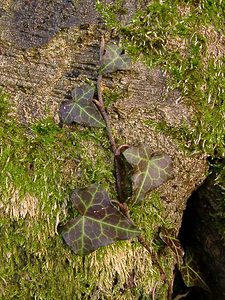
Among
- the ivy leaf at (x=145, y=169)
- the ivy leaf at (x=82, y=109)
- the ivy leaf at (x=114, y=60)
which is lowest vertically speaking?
the ivy leaf at (x=145, y=169)

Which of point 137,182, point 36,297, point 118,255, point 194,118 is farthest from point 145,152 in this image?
point 36,297

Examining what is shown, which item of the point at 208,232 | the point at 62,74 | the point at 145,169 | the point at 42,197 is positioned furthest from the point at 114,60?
the point at 208,232

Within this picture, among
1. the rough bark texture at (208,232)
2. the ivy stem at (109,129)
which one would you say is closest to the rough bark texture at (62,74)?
the ivy stem at (109,129)

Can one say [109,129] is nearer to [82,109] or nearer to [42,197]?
[82,109]

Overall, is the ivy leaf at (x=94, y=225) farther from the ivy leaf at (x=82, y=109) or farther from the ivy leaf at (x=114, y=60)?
the ivy leaf at (x=114, y=60)

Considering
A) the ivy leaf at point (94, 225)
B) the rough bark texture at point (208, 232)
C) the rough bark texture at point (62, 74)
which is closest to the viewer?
the ivy leaf at point (94, 225)

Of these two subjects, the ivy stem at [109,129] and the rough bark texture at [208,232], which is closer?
the ivy stem at [109,129]
